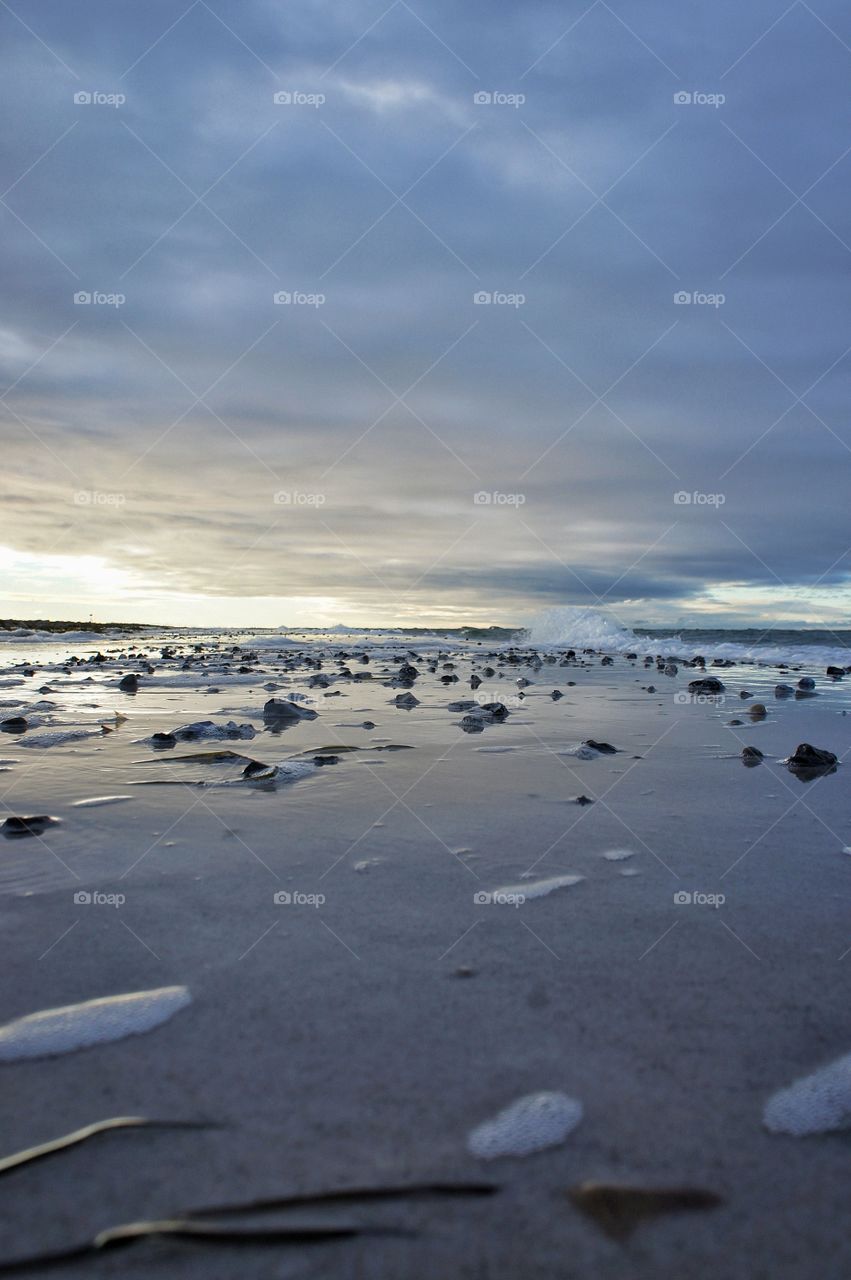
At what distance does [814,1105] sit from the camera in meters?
1.76

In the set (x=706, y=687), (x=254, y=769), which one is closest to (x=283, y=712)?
(x=254, y=769)

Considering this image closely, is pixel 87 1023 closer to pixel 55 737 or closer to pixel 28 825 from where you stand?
pixel 28 825

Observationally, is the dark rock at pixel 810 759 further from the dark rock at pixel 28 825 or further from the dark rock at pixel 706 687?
the dark rock at pixel 706 687

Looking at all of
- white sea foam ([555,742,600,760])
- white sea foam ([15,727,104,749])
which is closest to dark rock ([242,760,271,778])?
white sea foam ([15,727,104,749])

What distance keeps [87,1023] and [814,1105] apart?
1960 mm

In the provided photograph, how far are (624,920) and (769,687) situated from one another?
42.1 feet

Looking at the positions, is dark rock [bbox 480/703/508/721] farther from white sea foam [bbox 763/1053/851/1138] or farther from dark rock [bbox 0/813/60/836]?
white sea foam [bbox 763/1053/851/1138]

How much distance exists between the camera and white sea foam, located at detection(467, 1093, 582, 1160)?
5.21ft

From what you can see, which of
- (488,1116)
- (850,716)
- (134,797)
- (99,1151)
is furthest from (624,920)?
(850,716)

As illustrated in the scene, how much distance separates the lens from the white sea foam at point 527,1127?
5.21 ft

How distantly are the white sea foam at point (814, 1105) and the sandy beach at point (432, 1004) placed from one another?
0.06 m

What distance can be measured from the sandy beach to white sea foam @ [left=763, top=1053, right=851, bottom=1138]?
6 centimetres

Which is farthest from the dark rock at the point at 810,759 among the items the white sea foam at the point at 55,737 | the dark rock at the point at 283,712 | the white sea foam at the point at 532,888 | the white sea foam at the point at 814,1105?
the white sea foam at the point at 55,737

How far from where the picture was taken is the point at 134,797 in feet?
15.8
